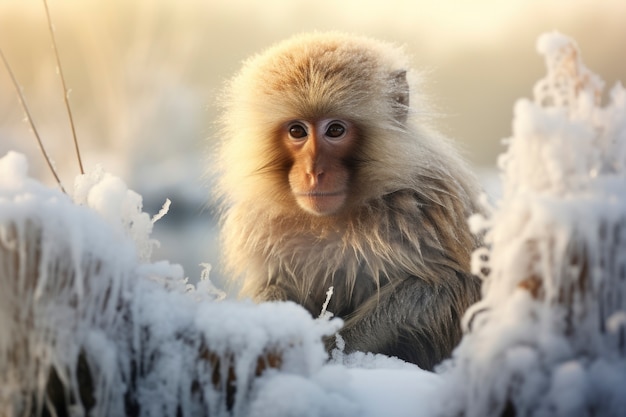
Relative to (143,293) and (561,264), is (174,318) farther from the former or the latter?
(561,264)

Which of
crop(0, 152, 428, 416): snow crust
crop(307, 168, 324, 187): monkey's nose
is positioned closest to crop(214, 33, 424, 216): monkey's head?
crop(307, 168, 324, 187): monkey's nose

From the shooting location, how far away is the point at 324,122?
2527mm

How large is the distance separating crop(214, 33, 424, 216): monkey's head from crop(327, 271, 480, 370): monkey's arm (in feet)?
1.08

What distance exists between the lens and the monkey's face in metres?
2.43

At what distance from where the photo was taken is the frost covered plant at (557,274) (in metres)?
1.16

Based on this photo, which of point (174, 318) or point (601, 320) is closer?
point (601, 320)

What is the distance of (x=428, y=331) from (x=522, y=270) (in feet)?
3.99

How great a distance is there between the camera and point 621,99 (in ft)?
4.07

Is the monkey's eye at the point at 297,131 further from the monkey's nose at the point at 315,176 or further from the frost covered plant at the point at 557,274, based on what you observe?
the frost covered plant at the point at 557,274

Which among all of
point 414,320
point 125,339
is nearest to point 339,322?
point 125,339

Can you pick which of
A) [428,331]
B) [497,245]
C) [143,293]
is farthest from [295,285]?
[497,245]

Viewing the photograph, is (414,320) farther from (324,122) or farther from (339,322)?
(339,322)

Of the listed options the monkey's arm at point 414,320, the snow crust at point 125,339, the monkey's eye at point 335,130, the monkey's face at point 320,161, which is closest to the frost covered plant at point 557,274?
the snow crust at point 125,339

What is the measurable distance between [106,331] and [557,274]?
73 cm
